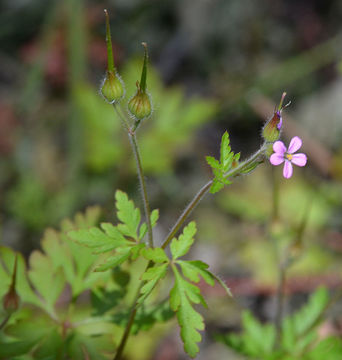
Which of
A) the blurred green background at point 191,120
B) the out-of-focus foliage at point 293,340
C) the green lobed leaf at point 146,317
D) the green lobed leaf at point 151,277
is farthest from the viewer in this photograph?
the blurred green background at point 191,120

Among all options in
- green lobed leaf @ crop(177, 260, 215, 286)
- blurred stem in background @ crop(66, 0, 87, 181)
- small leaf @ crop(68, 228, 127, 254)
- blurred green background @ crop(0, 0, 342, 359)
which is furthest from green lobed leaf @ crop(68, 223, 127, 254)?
blurred stem in background @ crop(66, 0, 87, 181)

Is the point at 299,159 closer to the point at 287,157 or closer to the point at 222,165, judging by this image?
the point at 287,157

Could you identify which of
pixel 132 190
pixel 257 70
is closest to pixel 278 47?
pixel 257 70

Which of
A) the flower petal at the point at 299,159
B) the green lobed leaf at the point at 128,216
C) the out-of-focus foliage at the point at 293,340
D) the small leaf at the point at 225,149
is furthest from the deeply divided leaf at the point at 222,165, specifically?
the out-of-focus foliage at the point at 293,340

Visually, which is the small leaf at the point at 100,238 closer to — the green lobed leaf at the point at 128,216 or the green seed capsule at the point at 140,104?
the green lobed leaf at the point at 128,216

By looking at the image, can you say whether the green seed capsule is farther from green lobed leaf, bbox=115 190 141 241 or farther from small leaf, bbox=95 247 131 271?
small leaf, bbox=95 247 131 271

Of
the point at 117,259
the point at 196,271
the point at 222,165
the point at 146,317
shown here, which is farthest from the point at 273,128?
the point at 146,317
